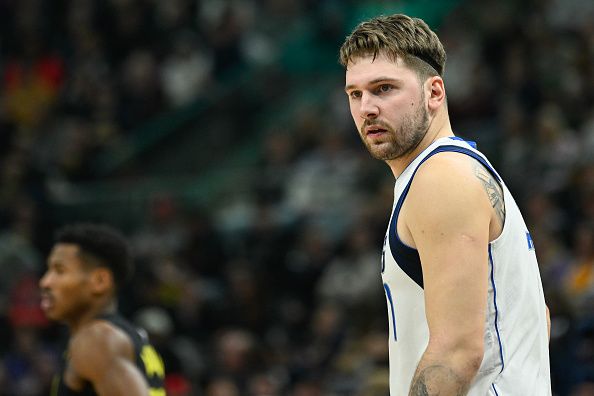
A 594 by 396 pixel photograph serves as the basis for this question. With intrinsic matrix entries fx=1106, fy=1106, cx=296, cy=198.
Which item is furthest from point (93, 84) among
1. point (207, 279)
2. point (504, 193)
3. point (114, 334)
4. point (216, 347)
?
point (504, 193)

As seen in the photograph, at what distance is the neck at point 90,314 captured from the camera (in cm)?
622

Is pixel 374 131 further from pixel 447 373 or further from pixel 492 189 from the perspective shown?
pixel 447 373

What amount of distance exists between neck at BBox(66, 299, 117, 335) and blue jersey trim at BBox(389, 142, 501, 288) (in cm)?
303

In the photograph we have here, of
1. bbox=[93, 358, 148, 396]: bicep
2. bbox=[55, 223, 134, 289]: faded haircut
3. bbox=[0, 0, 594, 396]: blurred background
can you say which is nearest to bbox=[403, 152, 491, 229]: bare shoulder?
bbox=[93, 358, 148, 396]: bicep

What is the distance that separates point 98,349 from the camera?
19.3ft

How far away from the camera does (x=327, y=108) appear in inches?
583

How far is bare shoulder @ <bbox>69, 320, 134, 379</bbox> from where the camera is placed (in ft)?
19.1

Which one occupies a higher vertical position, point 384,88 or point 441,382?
point 384,88

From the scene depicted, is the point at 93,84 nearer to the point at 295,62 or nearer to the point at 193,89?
the point at 193,89

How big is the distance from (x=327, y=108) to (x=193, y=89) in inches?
91.2

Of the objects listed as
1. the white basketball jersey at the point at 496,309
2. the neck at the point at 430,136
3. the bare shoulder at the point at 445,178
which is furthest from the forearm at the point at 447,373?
the neck at the point at 430,136

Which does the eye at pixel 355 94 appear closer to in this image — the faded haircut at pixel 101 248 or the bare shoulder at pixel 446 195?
the bare shoulder at pixel 446 195

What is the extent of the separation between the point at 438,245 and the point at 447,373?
0.39 m

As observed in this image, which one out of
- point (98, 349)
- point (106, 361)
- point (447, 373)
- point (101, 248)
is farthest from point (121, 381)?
point (447, 373)
